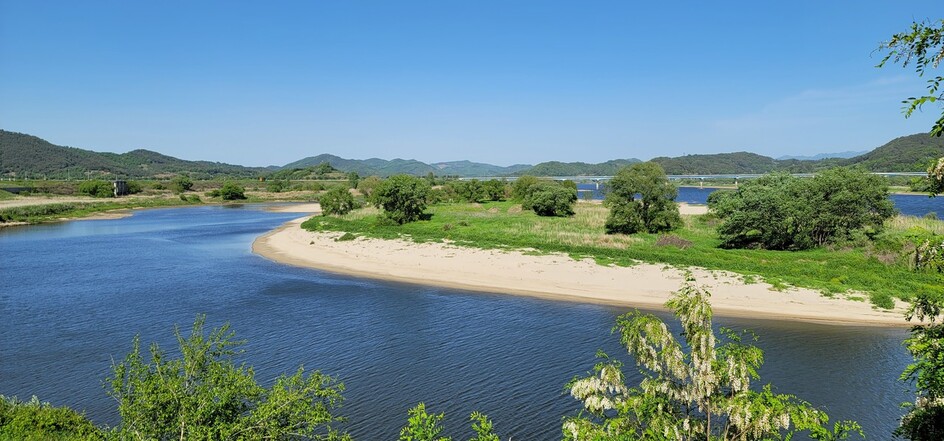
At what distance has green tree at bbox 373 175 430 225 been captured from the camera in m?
75.4

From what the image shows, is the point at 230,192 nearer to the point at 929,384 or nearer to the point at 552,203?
the point at 552,203

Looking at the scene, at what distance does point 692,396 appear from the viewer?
8984mm

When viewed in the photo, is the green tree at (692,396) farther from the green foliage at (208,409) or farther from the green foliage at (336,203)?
the green foliage at (336,203)

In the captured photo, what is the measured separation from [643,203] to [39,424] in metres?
55.6

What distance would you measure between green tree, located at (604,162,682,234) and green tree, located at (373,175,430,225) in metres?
27.3

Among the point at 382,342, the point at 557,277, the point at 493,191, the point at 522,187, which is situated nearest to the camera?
the point at 382,342

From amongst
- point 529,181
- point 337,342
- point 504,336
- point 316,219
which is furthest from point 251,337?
point 529,181

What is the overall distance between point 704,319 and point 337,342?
76.1 feet

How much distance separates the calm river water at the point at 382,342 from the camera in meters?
21.2

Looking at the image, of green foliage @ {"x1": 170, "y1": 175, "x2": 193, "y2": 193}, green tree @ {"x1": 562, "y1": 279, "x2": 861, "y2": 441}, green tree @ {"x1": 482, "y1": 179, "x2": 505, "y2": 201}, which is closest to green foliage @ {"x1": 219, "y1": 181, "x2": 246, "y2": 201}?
green foliage @ {"x1": 170, "y1": 175, "x2": 193, "y2": 193}

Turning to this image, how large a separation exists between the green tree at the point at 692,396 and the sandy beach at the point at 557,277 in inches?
867

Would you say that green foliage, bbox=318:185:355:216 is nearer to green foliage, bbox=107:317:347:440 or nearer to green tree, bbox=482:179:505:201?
green tree, bbox=482:179:505:201

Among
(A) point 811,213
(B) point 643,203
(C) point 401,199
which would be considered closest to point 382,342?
(A) point 811,213

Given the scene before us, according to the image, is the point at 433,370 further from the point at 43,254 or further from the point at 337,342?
the point at 43,254
